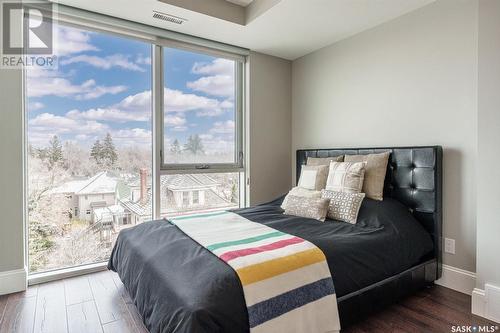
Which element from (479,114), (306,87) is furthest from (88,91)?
(479,114)

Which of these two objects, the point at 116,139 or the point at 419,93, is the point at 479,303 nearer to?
the point at 419,93

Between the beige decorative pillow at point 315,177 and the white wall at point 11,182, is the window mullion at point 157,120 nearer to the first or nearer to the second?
the white wall at point 11,182

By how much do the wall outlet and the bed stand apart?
72 mm

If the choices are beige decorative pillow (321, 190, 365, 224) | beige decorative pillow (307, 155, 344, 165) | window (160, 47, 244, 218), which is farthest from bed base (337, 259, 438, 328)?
window (160, 47, 244, 218)

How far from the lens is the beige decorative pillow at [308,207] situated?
2.47 m

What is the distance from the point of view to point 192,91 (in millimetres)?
3449

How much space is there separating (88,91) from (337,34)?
2.73 meters

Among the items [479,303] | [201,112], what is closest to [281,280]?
[479,303]

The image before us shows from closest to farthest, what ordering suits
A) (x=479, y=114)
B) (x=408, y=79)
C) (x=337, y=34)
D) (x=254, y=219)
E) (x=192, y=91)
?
(x=479, y=114) < (x=254, y=219) < (x=408, y=79) < (x=337, y=34) < (x=192, y=91)

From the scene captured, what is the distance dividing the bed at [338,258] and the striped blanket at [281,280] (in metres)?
0.06

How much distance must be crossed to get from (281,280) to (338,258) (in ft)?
1.57

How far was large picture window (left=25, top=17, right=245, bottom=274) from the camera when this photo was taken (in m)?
2.69

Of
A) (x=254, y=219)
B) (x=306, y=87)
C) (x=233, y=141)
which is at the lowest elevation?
(x=254, y=219)

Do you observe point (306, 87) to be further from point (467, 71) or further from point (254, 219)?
point (254, 219)
